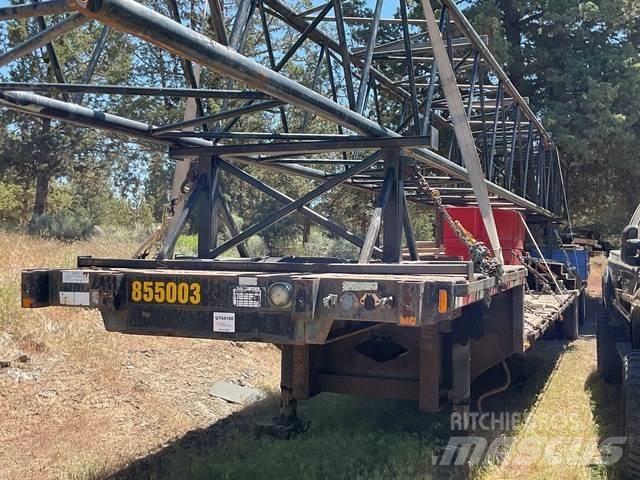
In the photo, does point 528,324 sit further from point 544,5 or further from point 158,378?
point 544,5

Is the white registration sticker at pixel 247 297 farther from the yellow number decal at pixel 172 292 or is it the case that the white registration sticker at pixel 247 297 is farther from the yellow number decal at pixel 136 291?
the yellow number decal at pixel 136 291

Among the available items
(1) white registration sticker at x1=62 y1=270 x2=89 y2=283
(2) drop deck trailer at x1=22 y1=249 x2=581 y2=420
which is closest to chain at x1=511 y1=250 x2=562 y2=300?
(2) drop deck trailer at x1=22 y1=249 x2=581 y2=420

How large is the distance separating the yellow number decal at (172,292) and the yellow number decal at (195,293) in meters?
0.11

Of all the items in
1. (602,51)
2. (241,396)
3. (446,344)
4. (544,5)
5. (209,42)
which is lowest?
(241,396)

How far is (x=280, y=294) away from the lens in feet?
12.3

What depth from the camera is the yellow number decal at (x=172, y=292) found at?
4.07 m

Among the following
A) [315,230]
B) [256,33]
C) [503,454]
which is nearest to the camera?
[503,454]

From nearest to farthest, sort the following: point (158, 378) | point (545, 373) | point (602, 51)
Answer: point (158, 378), point (545, 373), point (602, 51)

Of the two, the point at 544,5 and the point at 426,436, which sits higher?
the point at 544,5

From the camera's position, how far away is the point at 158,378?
707 cm

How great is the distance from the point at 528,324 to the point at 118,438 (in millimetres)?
3648

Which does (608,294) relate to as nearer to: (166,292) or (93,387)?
(166,292)

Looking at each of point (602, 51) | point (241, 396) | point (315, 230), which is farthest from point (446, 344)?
point (315, 230)

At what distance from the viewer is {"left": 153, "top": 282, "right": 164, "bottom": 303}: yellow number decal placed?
13.4 ft
